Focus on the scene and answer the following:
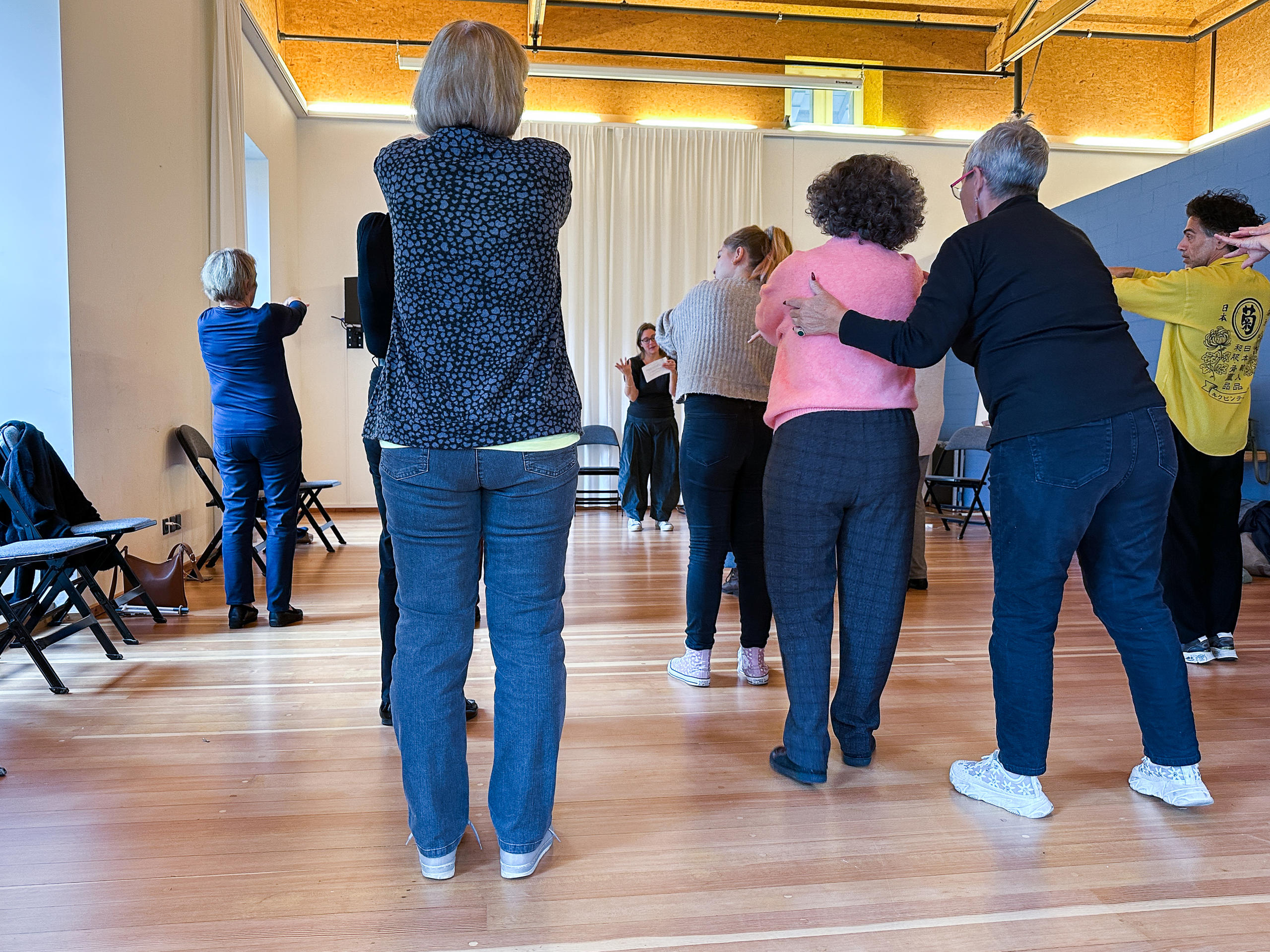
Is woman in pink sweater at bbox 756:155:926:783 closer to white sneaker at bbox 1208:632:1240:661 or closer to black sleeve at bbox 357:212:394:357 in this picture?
black sleeve at bbox 357:212:394:357

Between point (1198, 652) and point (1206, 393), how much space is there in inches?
34.7

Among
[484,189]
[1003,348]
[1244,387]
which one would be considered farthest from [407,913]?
[1244,387]

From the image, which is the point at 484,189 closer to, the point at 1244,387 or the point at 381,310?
the point at 381,310

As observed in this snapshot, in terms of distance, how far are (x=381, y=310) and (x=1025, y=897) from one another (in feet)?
4.91

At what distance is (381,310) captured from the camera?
1600 mm

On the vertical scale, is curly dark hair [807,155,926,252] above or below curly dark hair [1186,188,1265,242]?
below

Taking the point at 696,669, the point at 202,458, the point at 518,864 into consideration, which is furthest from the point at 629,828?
the point at 202,458

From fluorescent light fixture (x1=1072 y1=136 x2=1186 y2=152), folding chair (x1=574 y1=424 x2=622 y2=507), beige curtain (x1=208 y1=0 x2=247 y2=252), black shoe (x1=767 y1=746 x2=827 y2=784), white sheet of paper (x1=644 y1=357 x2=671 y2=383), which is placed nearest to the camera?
black shoe (x1=767 y1=746 x2=827 y2=784)

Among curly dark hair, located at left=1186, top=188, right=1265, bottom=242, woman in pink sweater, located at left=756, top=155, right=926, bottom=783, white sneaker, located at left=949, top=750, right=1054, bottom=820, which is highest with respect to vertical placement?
curly dark hair, located at left=1186, top=188, right=1265, bottom=242

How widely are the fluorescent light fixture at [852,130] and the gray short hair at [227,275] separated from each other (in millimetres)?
6425

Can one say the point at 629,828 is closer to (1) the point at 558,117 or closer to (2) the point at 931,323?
(2) the point at 931,323

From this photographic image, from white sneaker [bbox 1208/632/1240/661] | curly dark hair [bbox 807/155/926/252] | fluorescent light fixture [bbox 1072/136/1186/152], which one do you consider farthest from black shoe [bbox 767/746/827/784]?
fluorescent light fixture [bbox 1072/136/1186/152]

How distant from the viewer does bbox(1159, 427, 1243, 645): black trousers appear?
117 inches

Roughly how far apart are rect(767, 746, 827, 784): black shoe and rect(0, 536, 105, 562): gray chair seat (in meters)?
2.16
